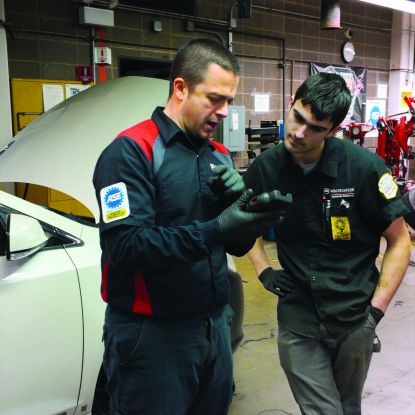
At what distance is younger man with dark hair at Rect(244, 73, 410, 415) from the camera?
6.34ft

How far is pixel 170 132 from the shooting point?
1.68 metres

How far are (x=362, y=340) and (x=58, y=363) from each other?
126cm

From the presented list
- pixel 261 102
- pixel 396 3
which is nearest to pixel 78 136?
pixel 396 3

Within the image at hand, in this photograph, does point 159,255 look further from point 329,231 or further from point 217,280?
point 329,231

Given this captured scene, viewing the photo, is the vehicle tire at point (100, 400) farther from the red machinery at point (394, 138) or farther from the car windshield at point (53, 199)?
the red machinery at point (394, 138)

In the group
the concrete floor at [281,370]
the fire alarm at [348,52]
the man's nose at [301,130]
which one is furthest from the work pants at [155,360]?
the fire alarm at [348,52]

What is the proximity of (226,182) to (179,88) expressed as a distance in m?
0.36

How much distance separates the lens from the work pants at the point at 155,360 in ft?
5.35

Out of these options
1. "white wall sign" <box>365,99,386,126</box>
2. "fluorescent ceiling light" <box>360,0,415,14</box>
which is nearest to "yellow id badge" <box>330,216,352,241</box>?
"fluorescent ceiling light" <box>360,0,415,14</box>

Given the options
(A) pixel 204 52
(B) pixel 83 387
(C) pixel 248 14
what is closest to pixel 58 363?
(B) pixel 83 387

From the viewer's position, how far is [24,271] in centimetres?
212

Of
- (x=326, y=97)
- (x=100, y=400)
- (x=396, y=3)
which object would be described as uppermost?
(x=396, y=3)

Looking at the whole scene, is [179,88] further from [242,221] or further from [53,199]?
[53,199]

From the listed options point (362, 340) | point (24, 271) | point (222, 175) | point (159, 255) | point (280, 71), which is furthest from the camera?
point (280, 71)
